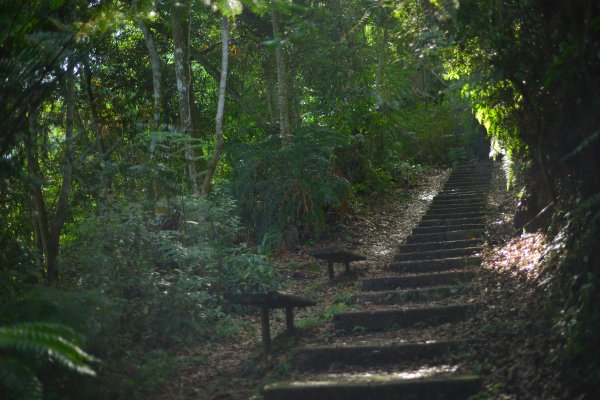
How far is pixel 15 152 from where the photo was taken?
6000 mm

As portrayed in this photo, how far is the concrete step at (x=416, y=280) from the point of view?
7.74 meters

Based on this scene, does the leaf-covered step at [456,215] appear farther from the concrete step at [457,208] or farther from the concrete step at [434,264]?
the concrete step at [434,264]

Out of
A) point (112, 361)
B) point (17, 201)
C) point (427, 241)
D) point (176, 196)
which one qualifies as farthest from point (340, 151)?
point (112, 361)

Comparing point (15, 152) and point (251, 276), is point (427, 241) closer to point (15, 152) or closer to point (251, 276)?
point (251, 276)

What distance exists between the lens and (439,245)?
984cm

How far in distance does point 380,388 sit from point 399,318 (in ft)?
5.91

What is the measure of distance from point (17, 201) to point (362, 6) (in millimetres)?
9380

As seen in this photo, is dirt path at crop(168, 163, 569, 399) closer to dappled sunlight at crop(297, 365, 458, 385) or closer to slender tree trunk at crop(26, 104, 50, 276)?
dappled sunlight at crop(297, 365, 458, 385)

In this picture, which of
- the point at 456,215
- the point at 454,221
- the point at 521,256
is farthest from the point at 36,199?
the point at 456,215

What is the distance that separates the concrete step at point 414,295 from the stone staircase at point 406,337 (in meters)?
0.01

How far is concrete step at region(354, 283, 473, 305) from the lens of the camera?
7.34m

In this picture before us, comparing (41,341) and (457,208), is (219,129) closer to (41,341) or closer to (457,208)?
(457,208)

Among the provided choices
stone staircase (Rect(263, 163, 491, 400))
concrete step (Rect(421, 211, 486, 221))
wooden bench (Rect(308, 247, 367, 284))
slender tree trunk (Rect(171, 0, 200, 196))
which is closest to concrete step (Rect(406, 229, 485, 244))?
stone staircase (Rect(263, 163, 491, 400))

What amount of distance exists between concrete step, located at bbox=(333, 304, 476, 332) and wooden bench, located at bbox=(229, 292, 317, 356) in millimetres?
477
